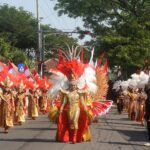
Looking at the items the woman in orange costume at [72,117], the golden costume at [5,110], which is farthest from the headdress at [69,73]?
the golden costume at [5,110]

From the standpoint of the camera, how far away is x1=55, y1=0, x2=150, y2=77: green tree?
51844mm

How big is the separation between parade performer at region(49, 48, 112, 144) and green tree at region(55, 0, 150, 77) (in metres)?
32.8

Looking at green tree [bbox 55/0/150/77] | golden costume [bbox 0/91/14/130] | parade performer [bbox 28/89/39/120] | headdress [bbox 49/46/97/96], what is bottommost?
parade performer [bbox 28/89/39/120]

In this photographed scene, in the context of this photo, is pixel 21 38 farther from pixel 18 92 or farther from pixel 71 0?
pixel 18 92

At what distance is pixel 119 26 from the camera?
5309 centimetres

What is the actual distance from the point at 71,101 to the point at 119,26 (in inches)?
1383

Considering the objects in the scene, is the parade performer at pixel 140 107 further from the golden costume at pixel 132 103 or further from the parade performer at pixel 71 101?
the parade performer at pixel 71 101

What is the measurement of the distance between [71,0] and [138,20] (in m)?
6.03

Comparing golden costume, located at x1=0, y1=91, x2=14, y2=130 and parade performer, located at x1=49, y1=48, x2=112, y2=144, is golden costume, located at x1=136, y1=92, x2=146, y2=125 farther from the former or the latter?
parade performer, located at x1=49, y1=48, x2=112, y2=144

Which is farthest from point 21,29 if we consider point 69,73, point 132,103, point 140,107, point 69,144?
point 69,144

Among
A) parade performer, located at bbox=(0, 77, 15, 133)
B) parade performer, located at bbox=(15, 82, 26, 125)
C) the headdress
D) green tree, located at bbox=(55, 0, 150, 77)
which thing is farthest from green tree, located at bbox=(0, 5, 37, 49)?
the headdress

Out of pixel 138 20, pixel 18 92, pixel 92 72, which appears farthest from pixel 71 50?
pixel 138 20

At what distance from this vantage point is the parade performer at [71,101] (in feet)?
60.2

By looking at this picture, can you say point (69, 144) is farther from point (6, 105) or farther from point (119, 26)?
point (119, 26)
